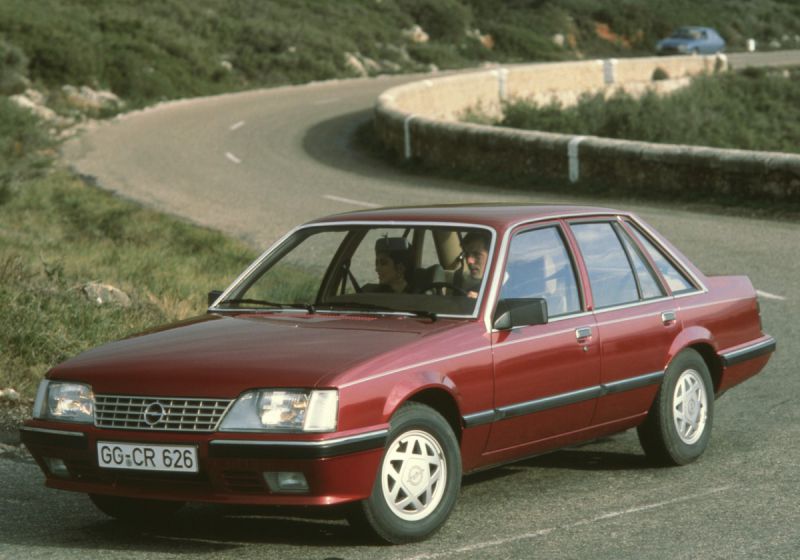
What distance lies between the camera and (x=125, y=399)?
6160 millimetres

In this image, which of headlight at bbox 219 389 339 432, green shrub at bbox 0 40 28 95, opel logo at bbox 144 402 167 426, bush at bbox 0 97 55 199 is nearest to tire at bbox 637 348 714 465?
headlight at bbox 219 389 339 432

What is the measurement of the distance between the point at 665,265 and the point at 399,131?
63.9 feet

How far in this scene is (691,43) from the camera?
208 ft

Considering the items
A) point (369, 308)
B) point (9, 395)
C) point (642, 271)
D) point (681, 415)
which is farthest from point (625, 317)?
point (9, 395)

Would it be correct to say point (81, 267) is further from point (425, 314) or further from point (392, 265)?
point (425, 314)

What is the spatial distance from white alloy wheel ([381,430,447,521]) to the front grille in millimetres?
688

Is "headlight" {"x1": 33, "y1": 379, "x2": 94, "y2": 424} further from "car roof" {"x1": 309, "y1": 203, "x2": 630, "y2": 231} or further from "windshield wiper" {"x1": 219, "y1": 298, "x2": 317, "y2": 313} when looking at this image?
"car roof" {"x1": 309, "y1": 203, "x2": 630, "y2": 231}

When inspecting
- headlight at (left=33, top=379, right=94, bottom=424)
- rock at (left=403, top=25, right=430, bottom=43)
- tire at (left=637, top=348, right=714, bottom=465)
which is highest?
headlight at (left=33, top=379, right=94, bottom=424)

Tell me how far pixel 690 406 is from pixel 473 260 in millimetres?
1547

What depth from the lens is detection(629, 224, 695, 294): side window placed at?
26.2ft

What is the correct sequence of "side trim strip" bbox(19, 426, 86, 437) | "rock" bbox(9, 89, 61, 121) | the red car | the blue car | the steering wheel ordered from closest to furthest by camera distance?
the red car, "side trim strip" bbox(19, 426, 86, 437), the steering wheel, "rock" bbox(9, 89, 61, 121), the blue car

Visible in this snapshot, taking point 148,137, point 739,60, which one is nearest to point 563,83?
point 148,137

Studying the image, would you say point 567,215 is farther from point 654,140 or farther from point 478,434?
point 654,140

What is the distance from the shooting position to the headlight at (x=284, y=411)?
586 centimetres
